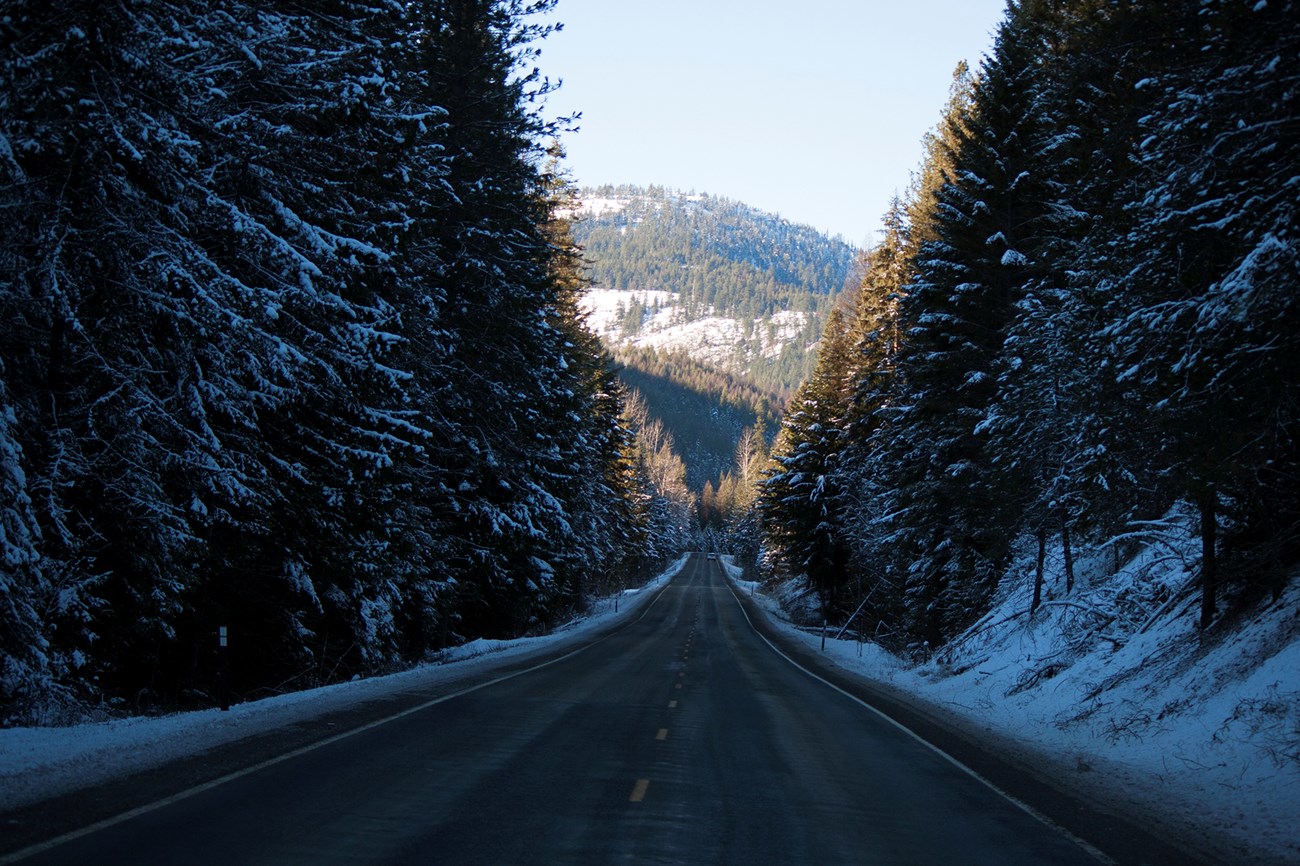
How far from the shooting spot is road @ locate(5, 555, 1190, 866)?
650 centimetres

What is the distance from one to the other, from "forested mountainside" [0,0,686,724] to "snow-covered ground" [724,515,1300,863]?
11.0 metres

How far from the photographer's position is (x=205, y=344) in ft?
39.8

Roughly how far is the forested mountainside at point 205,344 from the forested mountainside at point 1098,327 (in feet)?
34.1

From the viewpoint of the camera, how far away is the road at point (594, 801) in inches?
256

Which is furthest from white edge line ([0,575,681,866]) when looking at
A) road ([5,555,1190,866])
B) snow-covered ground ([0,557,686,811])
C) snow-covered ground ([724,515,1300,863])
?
snow-covered ground ([724,515,1300,863])

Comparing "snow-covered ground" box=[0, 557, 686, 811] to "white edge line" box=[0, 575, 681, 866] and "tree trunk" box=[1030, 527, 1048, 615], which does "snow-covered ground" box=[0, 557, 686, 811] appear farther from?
"tree trunk" box=[1030, 527, 1048, 615]

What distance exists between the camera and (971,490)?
2347cm

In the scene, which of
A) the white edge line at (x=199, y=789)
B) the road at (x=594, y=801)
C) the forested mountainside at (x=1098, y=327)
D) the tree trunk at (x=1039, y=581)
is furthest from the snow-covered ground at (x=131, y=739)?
the tree trunk at (x=1039, y=581)

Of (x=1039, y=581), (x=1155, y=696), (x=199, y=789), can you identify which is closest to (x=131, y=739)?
(x=199, y=789)

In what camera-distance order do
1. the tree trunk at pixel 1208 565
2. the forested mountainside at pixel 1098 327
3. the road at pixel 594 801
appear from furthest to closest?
the tree trunk at pixel 1208 565 < the forested mountainside at pixel 1098 327 < the road at pixel 594 801

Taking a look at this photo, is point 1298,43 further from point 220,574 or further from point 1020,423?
point 220,574

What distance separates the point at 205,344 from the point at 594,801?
781 centimetres

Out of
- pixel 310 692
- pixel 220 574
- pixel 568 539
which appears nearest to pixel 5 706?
pixel 220 574

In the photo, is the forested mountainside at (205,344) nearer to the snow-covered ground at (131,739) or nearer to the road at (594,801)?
the snow-covered ground at (131,739)
